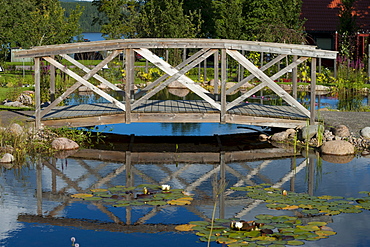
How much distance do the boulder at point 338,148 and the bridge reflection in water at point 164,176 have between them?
0.62m

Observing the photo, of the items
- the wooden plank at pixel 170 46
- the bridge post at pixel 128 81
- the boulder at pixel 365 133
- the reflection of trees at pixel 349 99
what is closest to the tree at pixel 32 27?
the reflection of trees at pixel 349 99

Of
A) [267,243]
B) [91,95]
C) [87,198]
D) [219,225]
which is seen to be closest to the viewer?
[267,243]

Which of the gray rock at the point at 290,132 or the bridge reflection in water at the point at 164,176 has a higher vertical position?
the gray rock at the point at 290,132

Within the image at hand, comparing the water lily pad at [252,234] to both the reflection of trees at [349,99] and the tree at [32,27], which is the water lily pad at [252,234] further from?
the tree at [32,27]

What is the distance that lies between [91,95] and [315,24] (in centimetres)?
1901

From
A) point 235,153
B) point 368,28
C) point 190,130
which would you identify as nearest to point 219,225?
point 235,153

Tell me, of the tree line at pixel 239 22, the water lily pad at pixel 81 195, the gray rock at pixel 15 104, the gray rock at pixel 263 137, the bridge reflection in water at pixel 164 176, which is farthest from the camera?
the tree line at pixel 239 22

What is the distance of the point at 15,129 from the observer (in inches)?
579

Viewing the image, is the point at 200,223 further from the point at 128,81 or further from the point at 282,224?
the point at 128,81

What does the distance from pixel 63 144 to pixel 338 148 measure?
5704 mm

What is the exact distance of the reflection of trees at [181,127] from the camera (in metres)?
17.8

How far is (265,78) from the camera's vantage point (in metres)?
15.6

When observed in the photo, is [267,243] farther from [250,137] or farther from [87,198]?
[250,137]

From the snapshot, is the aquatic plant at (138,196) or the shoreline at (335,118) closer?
the aquatic plant at (138,196)
